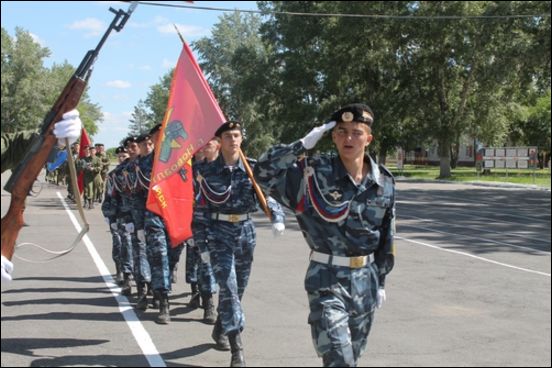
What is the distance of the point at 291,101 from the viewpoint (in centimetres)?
5425

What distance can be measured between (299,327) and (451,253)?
19.6 ft

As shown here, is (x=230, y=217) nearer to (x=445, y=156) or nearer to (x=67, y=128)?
(x=67, y=128)

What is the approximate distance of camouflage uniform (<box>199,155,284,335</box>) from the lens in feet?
20.1

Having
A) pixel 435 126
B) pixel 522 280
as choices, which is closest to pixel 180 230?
pixel 522 280

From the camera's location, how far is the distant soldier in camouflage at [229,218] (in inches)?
240

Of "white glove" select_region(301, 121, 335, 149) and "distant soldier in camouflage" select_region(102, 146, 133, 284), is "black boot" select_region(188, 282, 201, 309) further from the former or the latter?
"white glove" select_region(301, 121, 335, 149)

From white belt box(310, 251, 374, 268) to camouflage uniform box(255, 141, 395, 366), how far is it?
0.02m

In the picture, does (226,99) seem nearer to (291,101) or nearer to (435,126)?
(291,101)

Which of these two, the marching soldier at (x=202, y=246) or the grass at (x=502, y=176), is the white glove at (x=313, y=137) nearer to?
the marching soldier at (x=202, y=246)

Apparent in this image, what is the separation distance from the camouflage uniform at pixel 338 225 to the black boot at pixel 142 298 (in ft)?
12.0

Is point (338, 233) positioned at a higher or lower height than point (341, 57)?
lower

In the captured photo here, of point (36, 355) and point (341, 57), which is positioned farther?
point (341, 57)

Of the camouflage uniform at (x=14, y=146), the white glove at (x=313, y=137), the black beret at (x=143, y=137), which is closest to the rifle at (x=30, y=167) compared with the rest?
the camouflage uniform at (x=14, y=146)

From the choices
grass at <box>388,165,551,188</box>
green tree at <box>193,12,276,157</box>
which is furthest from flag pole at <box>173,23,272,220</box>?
green tree at <box>193,12,276,157</box>
